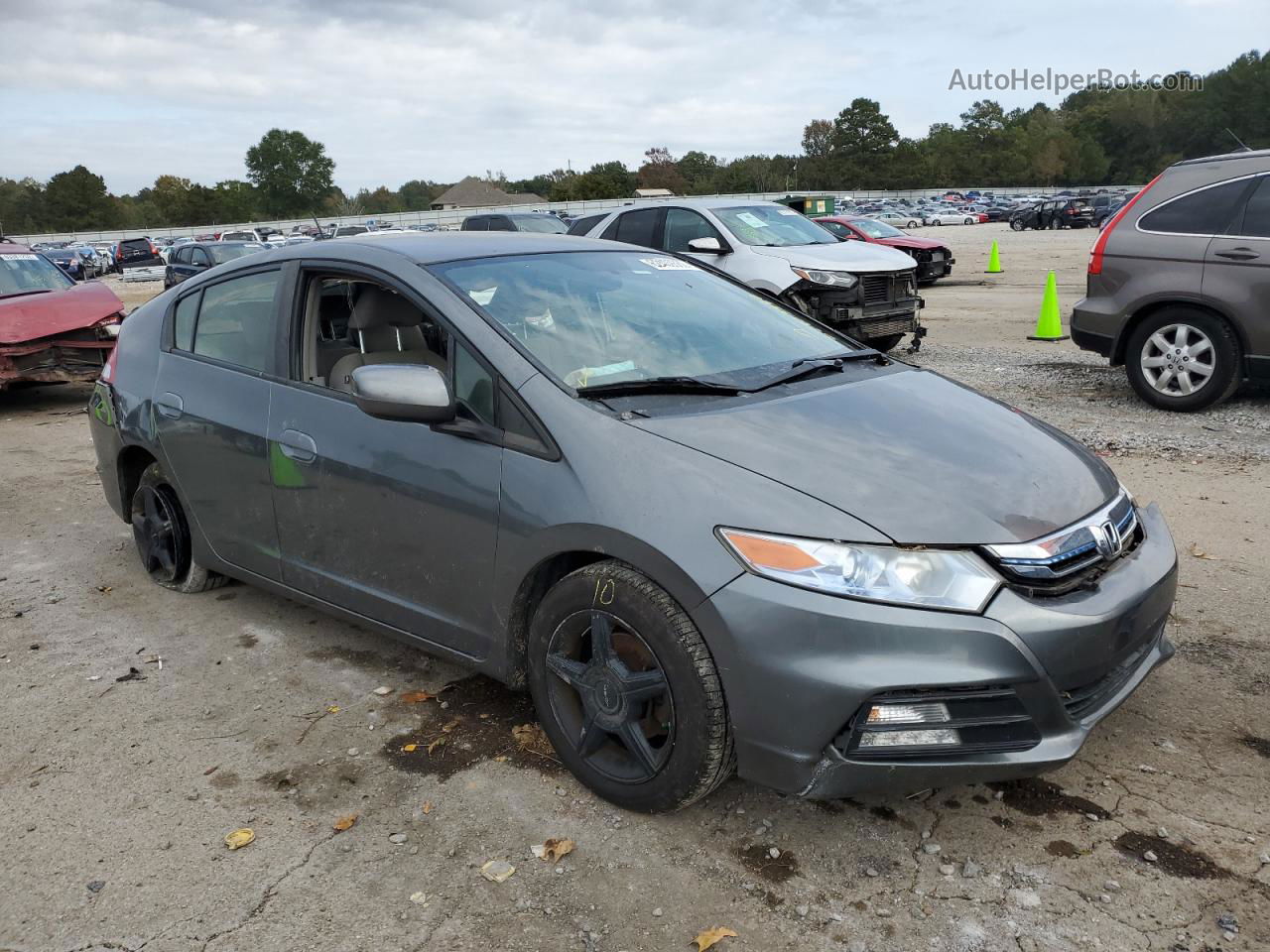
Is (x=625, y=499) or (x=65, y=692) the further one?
(x=65, y=692)

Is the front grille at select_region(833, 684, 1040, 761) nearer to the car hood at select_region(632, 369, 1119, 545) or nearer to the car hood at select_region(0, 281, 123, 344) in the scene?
the car hood at select_region(632, 369, 1119, 545)

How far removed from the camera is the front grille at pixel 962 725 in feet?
8.26

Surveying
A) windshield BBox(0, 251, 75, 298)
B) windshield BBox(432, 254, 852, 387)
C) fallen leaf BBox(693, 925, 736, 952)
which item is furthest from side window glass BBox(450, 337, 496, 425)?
windshield BBox(0, 251, 75, 298)

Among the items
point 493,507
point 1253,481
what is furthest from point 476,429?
point 1253,481

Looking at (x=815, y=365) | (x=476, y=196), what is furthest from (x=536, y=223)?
(x=476, y=196)

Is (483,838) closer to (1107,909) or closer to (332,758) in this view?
(332,758)

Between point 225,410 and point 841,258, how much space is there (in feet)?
26.2

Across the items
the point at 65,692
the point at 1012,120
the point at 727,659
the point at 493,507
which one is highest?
the point at 1012,120

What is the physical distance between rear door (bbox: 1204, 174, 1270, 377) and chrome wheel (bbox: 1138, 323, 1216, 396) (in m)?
0.31

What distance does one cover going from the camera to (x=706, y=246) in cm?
1073

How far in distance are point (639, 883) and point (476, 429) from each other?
1400mm

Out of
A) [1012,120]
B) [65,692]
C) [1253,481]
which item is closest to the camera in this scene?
[65,692]

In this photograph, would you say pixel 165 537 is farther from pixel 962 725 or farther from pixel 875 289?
pixel 875 289

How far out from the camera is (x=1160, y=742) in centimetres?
329
